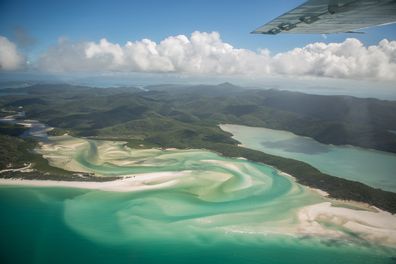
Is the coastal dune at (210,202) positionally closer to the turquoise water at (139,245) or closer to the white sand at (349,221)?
the white sand at (349,221)

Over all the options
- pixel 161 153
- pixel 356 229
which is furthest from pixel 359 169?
pixel 161 153

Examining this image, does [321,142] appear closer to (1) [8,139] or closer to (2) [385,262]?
(2) [385,262]

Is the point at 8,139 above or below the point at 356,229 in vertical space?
above

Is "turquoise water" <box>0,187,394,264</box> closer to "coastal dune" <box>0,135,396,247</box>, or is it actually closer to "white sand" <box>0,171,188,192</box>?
"coastal dune" <box>0,135,396,247</box>

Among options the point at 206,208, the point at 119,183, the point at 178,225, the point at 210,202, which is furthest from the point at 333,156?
the point at 178,225

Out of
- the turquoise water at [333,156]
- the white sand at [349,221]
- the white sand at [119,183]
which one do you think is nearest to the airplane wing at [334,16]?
the white sand at [349,221]
